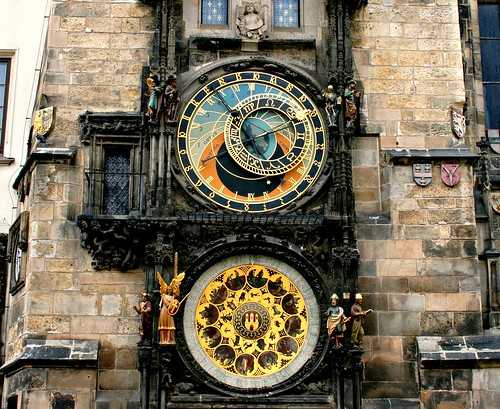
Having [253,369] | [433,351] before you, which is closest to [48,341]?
[253,369]

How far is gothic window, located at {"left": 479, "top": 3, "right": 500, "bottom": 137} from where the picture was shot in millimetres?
17500

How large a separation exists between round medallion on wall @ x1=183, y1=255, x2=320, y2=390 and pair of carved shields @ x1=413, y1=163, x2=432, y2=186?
7.34 ft

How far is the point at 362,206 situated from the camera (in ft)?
49.0

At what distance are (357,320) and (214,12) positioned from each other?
5.15 m

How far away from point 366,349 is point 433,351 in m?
0.90

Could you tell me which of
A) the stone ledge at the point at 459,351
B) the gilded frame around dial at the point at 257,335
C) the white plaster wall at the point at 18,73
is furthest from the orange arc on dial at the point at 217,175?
the white plaster wall at the point at 18,73

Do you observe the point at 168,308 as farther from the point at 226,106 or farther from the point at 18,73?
the point at 18,73

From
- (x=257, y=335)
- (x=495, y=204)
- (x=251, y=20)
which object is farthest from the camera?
(x=495, y=204)

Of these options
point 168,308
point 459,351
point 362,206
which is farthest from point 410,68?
point 168,308

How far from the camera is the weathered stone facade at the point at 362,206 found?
14094 mm

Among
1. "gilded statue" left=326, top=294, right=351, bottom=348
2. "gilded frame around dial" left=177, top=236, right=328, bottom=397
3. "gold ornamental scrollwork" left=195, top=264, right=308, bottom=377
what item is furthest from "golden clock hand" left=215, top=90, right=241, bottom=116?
"gilded statue" left=326, top=294, right=351, bottom=348

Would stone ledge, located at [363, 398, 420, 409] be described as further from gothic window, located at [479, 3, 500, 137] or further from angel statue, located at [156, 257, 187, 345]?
gothic window, located at [479, 3, 500, 137]

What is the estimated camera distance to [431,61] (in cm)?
1556

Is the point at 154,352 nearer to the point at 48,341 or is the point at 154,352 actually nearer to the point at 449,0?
the point at 48,341
